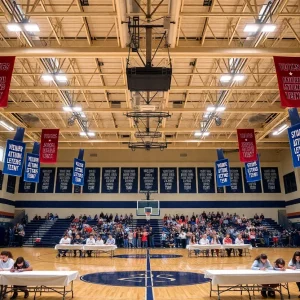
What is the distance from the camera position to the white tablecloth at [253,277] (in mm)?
7219

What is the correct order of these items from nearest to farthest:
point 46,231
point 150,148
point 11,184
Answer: point 150,148 → point 46,231 → point 11,184

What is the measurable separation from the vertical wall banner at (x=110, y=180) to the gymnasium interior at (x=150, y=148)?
0.48 feet

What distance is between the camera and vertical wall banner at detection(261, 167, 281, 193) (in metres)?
33.1

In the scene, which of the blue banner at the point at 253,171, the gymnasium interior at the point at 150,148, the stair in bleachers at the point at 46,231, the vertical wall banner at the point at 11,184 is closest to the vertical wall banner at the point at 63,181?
the gymnasium interior at the point at 150,148

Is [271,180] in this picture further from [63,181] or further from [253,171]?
[63,181]

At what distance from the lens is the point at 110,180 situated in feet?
110

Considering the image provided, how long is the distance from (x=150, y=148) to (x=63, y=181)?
12505 mm

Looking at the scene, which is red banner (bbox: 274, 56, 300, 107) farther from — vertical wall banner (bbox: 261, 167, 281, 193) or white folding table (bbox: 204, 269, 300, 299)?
vertical wall banner (bbox: 261, 167, 281, 193)

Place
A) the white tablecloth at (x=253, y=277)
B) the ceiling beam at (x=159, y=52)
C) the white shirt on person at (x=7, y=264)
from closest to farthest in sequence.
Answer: the white tablecloth at (x=253, y=277), the white shirt on person at (x=7, y=264), the ceiling beam at (x=159, y=52)

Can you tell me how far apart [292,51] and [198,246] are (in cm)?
1097

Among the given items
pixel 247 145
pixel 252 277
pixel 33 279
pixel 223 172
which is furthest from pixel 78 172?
pixel 252 277

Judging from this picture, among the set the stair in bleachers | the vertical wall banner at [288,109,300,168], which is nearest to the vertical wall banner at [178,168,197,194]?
the stair in bleachers

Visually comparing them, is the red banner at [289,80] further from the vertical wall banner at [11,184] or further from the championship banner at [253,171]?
the vertical wall banner at [11,184]

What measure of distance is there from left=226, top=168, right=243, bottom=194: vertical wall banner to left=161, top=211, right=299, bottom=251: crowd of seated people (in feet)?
8.42
